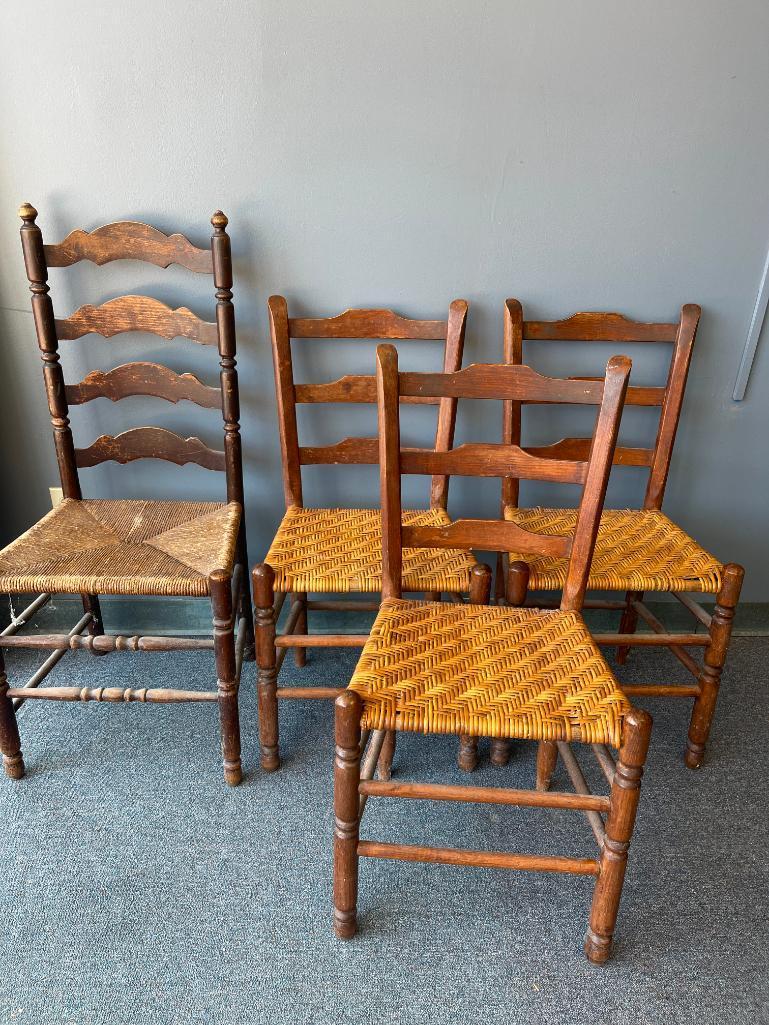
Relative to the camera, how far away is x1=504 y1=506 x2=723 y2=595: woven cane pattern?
1.69 meters

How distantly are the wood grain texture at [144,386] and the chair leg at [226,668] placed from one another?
1.82ft

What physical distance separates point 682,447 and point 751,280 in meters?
0.50

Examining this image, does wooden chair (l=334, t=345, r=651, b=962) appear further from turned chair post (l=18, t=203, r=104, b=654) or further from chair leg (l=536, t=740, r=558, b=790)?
turned chair post (l=18, t=203, r=104, b=654)

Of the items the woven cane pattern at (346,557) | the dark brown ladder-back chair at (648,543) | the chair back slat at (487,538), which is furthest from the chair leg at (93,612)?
the dark brown ladder-back chair at (648,543)

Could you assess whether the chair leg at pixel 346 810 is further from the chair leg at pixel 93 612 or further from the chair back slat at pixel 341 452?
the chair leg at pixel 93 612

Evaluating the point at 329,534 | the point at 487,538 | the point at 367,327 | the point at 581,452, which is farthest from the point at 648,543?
the point at 367,327

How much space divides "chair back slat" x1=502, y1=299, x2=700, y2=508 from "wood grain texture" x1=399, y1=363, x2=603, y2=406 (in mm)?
496

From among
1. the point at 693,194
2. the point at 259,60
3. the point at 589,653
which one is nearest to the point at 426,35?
the point at 259,60

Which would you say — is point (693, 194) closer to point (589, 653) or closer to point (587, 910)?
point (589, 653)

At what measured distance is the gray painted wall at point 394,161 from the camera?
1723 mm

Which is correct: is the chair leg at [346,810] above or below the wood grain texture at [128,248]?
below

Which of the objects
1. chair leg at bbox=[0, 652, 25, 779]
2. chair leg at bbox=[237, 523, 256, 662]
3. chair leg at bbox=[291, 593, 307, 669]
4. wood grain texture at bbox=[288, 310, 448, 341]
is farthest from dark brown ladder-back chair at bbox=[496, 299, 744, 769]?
chair leg at bbox=[0, 652, 25, 779]

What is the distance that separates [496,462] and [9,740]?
4.36 feet

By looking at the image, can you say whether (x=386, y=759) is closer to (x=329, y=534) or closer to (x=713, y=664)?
(x=329, y=534)
